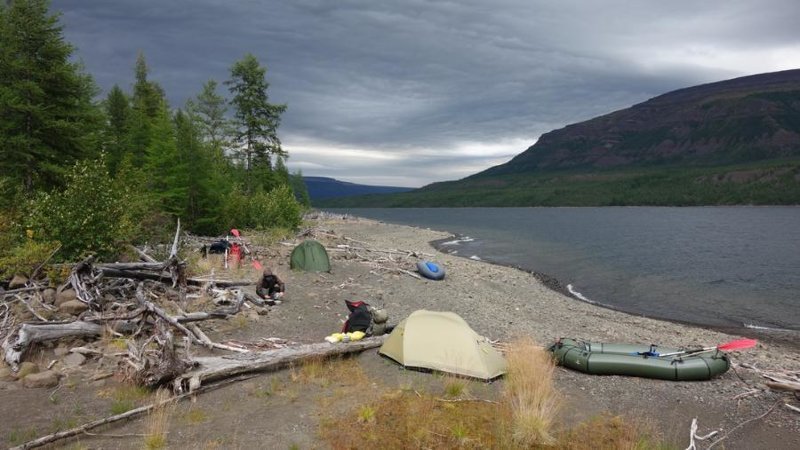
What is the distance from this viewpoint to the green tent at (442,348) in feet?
37.9

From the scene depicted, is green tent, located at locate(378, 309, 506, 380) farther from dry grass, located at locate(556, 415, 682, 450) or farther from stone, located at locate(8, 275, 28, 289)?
stone, located at locate(8, 275, 28, 289)

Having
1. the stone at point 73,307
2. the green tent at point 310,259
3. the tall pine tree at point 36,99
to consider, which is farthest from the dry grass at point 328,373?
the tall pine tree at point 36,99

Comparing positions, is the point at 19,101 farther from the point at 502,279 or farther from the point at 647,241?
the point at 647,241

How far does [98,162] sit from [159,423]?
1563 centimetres

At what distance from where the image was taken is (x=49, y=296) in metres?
12.8

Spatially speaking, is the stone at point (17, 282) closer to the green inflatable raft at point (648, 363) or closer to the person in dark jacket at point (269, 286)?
the person in dark jacket at point (269, 286)

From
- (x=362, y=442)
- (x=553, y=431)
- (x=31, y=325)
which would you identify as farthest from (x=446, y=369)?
(x=31, y=325)

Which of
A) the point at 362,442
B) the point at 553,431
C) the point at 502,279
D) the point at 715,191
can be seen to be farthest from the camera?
the point at 715,191

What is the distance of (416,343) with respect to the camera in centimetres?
1204

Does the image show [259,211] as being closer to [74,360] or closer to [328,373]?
[74,360]

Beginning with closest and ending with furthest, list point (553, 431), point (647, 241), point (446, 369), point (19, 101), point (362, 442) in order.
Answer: point (362, 442)
point (553, 431)
point (446, 369)
point (19, 101)
point (647, 241)

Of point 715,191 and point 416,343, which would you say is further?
point 715,191

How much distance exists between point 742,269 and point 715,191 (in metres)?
171

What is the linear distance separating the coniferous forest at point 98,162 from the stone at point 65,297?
1.88 metres
